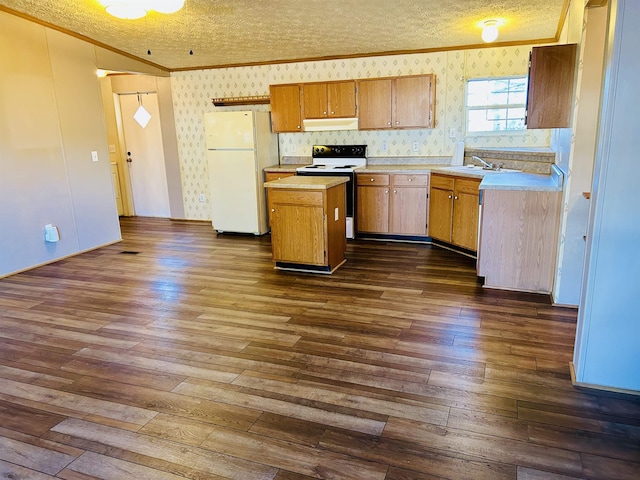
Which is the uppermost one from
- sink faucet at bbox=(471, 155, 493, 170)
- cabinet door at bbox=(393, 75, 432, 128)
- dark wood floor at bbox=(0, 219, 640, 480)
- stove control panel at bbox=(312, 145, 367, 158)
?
cabinet door at bbox=(393, 75, 432, 128)

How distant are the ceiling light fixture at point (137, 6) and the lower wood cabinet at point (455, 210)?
3127mm

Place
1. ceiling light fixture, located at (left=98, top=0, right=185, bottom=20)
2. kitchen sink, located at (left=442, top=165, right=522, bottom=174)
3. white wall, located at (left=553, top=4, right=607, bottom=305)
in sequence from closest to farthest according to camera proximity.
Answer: white wall, located at (left=553, top=4, right=607, bottom=305) < ceiling light fixture, located at (left=98, top=0, right=185, bottom=20) < kitchen sink, located at (left=442, top=165, right=522, bottom=174)

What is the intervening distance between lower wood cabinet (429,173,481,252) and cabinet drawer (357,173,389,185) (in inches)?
22.1

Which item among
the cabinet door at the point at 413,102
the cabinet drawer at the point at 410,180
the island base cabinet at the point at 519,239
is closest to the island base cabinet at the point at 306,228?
the cabinet drawer at the point at 410,180

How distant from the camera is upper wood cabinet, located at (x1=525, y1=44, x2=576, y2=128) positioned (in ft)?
11.0

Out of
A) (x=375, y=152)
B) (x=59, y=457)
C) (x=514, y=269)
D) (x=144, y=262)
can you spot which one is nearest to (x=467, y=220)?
(x=514, y=269)

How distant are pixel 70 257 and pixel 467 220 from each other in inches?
178

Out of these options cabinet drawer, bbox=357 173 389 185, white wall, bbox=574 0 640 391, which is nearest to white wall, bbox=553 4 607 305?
white wall, bbox=574 0 640 391

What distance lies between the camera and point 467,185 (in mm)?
4633

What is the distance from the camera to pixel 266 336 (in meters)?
3.04

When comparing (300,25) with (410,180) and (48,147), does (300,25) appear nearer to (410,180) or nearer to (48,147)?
(410,180)

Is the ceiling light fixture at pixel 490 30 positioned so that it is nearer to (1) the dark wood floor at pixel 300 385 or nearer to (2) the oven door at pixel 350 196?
(2) the oven door at pixel 350 196

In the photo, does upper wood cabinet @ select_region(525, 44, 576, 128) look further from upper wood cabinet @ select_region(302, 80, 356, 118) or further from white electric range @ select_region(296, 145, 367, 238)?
upper wood cabinet @ select_region(302, 80, 356, 118)

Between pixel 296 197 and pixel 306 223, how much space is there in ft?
0.86
